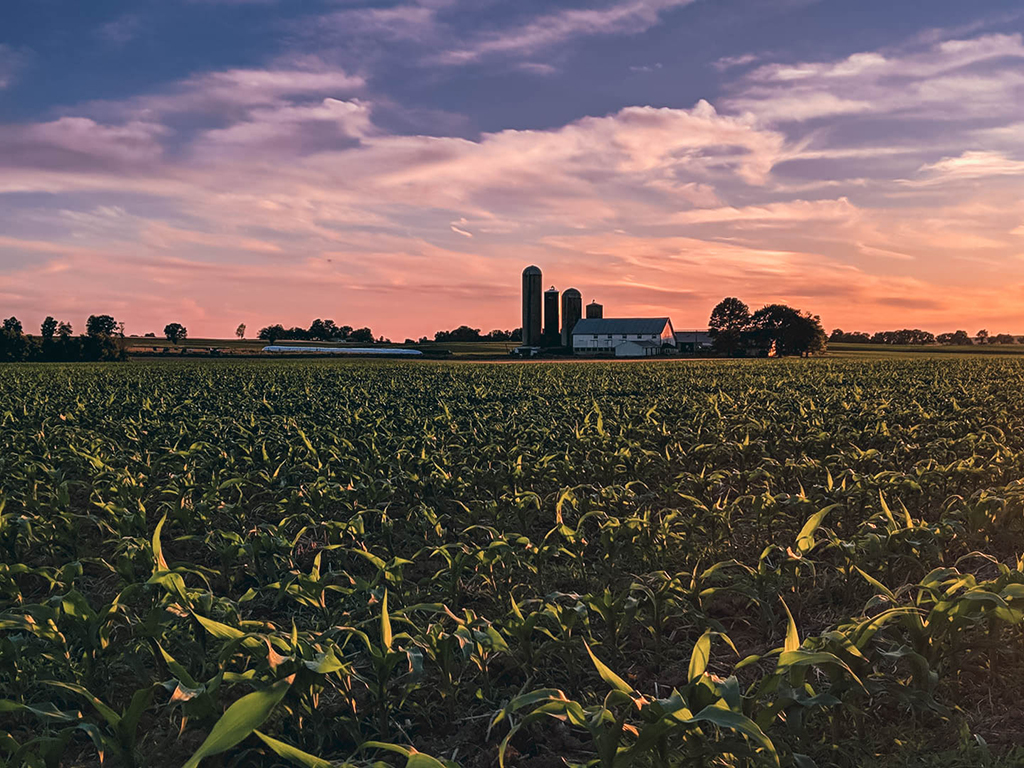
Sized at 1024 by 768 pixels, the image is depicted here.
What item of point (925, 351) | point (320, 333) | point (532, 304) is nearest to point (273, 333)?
point (320, 333)

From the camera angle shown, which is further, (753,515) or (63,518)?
(753,515)

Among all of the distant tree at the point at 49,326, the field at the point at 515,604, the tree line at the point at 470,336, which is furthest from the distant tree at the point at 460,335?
the field at the point at 515,604

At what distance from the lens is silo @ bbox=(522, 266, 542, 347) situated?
99.7 metres

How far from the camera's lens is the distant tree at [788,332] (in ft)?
282

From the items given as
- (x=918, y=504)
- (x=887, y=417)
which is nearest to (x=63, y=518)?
(x=918, y=504)

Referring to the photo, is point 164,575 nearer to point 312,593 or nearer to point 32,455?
point 312,593

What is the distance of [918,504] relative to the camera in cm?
707

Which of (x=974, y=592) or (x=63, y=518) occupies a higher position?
(x=974, y=592)

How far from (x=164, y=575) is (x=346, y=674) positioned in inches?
48.0

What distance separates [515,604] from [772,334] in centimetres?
9070

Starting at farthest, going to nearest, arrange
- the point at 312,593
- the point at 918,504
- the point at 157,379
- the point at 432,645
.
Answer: the point at 157,379, the point at 918,504, the point at 312,593, the point at 432,645

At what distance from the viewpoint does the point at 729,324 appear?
92500 millimetres

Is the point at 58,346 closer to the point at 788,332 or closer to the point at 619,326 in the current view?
the point at 619,326

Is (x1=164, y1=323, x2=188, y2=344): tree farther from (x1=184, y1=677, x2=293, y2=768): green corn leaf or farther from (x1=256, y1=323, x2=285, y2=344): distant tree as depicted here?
(x1=184, y1=677, x2=293, y2=768): green corn leaf
